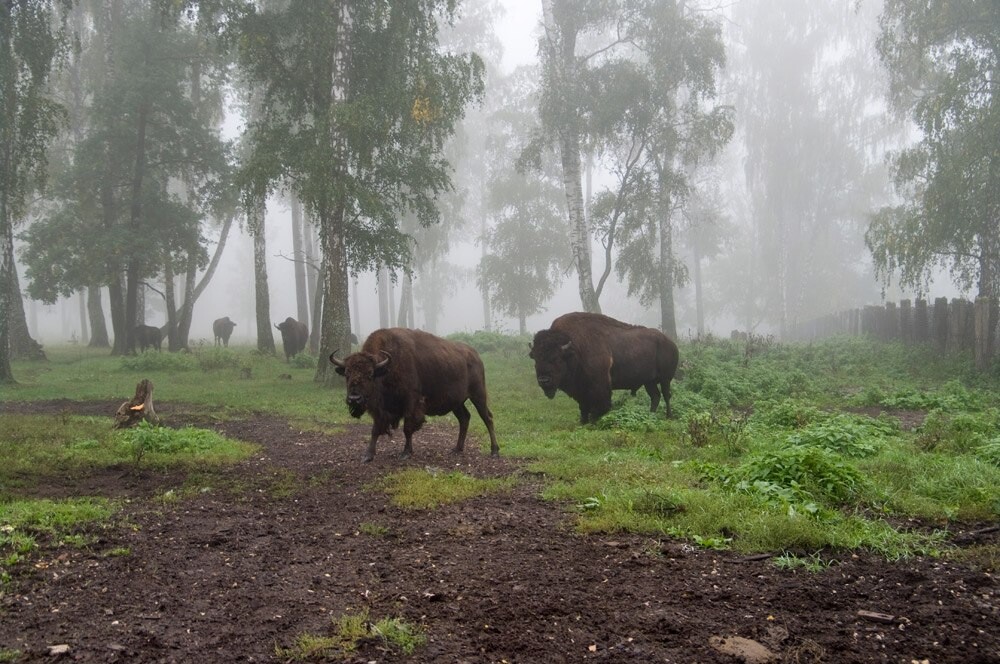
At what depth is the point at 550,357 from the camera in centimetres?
1126

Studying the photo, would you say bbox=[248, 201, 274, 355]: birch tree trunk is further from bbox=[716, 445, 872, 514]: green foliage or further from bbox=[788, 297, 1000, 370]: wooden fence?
bbox=[716, 445, 872, 514]: green foliage

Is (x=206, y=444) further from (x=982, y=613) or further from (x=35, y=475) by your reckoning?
(x=982, y=613)

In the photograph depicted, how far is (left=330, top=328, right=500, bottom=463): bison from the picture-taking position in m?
8.31

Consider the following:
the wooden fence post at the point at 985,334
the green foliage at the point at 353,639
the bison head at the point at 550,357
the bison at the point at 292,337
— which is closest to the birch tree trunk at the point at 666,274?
the wooden fence post at the point at 985,334

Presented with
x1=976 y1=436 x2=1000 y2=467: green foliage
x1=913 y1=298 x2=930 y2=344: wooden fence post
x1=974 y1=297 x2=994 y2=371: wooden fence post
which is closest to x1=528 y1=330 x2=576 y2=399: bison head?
x1=976 y1=436 x2=1000 y2=467: green foliage

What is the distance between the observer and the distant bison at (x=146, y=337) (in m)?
23.7

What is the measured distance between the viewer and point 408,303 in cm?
4012

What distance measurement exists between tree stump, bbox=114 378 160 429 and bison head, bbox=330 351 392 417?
398 centimetres

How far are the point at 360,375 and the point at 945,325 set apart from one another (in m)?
15.3

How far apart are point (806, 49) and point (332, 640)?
49.0 meters

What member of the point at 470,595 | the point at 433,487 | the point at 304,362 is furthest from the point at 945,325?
the point at 470,595

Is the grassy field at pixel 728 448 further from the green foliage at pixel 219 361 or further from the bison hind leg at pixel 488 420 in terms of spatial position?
the green foliage at pixel 219 361

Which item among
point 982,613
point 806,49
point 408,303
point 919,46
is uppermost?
point 806,49

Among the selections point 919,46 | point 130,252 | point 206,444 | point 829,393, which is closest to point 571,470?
point 206,444
